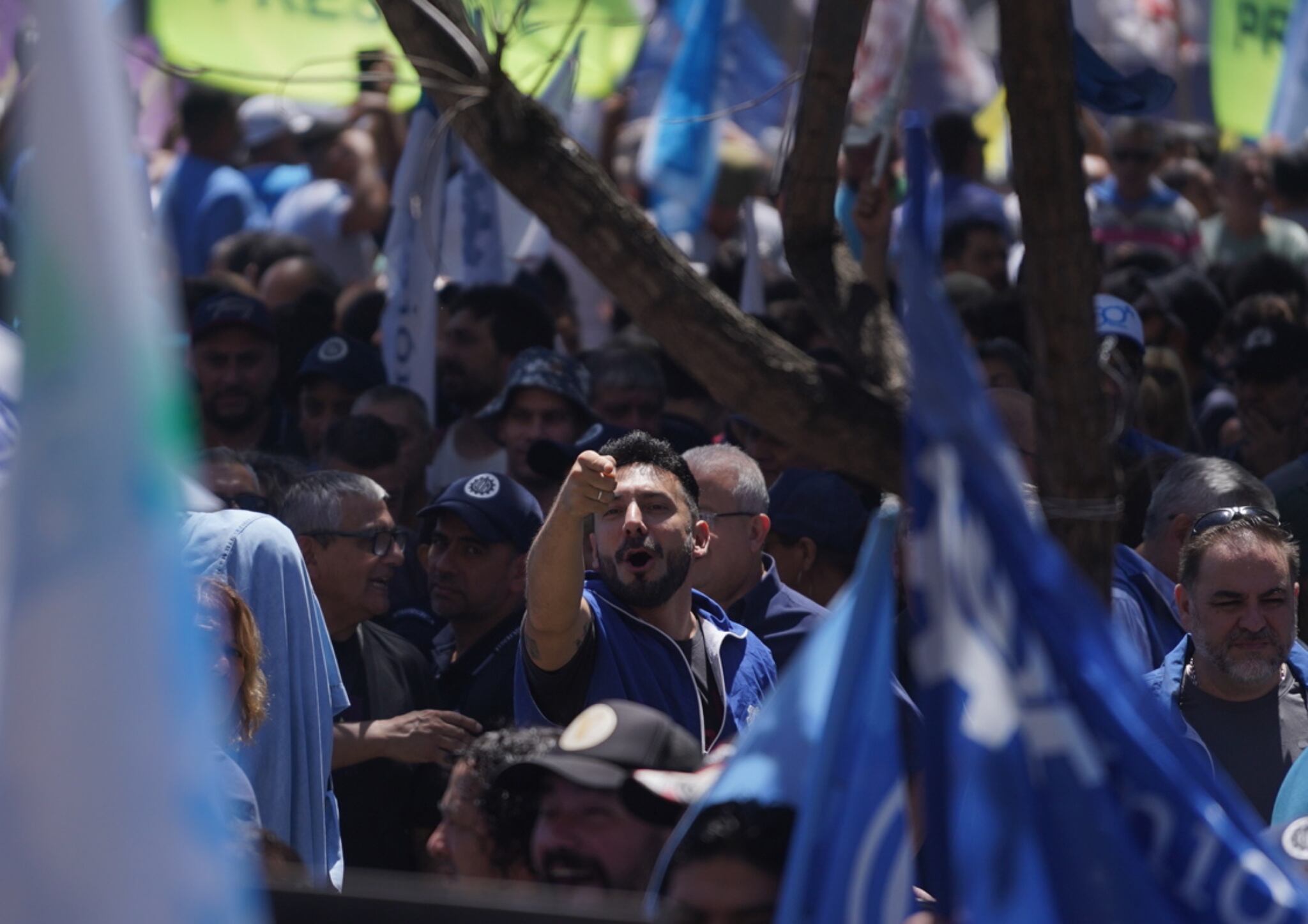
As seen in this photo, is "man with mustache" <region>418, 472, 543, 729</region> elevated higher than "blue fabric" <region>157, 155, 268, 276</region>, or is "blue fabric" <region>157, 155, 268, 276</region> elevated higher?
"blue fabric" <region>157, 155, 268, 276</region>

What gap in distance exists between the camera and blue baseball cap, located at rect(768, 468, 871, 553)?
553cm

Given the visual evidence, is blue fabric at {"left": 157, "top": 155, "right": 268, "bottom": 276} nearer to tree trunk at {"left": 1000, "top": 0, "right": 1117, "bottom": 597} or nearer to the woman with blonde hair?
the woman with blonde hair

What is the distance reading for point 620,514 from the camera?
14.4 ft

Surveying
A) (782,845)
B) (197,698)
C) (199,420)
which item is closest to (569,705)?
(782,845)

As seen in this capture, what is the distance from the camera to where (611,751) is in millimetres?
2844

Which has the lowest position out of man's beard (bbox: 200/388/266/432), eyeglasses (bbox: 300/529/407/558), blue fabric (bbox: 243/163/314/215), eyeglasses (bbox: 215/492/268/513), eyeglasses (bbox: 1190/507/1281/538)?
eyeglasses (bbox: 300/529/407/558)

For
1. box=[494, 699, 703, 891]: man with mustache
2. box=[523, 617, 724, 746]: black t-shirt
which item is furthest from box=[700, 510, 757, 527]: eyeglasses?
box=[494, 699, 703, 891]: man with mustache

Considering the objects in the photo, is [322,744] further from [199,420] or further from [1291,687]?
[199,420]

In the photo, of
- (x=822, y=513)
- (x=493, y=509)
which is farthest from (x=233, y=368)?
(x=822, y=513)

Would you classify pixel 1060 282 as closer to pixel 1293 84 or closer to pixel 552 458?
pixel 552 458

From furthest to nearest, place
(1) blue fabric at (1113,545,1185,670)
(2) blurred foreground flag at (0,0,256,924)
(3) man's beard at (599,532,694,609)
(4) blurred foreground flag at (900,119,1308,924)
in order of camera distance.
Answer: (1) blue fabric at (1113,545,1185,670), (3) man's beard at (599,532,694,609), (4) blurred foreground flag at (900,119,1308,924), (2) blurred foreground flag at (0,0,256,924)

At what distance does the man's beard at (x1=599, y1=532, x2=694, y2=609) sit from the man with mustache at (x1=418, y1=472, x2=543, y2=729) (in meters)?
0.79

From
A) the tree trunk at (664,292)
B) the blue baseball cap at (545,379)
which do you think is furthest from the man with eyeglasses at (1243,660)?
the blue baseball cap at (545,379)

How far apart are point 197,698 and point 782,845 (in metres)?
0.90
